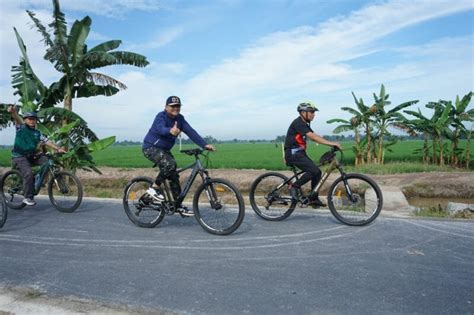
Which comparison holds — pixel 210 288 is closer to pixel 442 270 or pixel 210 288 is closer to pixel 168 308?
pixel 168 308

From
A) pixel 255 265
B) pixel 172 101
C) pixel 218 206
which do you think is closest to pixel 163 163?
pixel 172 101

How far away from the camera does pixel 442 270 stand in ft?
12.4

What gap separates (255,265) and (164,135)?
2.49 metres

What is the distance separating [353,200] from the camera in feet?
18.8

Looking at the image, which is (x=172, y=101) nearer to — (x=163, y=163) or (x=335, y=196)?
(x=163, y=163)

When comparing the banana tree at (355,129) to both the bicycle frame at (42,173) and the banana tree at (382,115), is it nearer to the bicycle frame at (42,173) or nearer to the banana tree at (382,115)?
the banana tree at (382,115)

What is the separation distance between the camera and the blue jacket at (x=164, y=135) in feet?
18.3

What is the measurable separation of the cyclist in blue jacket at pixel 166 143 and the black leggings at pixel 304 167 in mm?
1578

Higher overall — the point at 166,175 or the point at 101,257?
the point at 166,175

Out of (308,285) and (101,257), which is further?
(101,257)

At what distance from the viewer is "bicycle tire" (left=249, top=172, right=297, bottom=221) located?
20.2 ft

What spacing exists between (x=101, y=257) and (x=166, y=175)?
173 centimetres

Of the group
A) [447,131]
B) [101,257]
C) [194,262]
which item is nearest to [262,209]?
[194,262]

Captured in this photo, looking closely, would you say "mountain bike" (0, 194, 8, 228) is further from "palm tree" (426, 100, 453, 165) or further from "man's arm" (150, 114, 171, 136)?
"palm tree" (426, 100, 453, 165)
